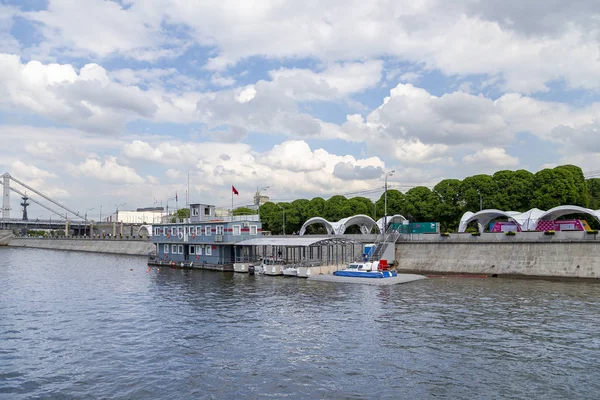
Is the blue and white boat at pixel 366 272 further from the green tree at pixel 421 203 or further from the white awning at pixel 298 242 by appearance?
the green tree at pixel 421 203

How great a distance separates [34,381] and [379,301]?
2998cm

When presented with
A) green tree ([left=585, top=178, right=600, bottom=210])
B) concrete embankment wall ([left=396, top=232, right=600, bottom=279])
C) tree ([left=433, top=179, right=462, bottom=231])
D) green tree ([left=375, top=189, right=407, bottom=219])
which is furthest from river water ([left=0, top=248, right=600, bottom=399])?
green tree ([left=585, top=178, right=600, bottom=210])

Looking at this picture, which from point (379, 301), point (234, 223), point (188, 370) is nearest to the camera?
point (188, 370)

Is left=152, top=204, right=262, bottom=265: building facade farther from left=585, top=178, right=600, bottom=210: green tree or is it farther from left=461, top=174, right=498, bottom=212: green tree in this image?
left=585, top=178, right=600, bottom=210: green tree

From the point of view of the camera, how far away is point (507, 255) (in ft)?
211

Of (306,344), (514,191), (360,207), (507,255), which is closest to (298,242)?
(507,255)

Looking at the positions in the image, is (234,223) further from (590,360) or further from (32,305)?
(590,360)

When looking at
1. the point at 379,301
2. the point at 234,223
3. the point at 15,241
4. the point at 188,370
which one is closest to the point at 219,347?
the point at 188,370

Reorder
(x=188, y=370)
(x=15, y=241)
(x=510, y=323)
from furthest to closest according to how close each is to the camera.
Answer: (x=15, y=241), (x=510, y=323), (x=188, y=370)

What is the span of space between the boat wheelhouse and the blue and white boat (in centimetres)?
2086

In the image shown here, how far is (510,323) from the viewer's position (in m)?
35.1

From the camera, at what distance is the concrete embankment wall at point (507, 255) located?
5816 centimetres

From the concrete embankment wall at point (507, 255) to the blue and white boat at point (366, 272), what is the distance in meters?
11.7

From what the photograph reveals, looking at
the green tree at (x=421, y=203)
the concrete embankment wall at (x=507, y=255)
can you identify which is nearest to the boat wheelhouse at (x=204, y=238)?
the concrete embankment wall at (x=507, y=255)
